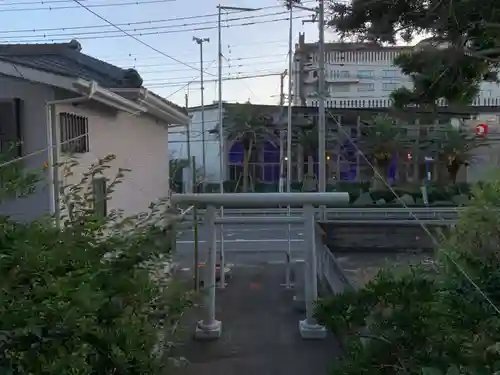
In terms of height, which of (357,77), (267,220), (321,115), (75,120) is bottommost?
(267,220)

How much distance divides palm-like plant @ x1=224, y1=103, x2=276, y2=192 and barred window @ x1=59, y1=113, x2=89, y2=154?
10378mm

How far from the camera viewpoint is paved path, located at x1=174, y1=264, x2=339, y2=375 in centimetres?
505

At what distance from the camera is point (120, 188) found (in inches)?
241

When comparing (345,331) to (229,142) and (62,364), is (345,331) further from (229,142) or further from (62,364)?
(229,142)

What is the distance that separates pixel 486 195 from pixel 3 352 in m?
2.46

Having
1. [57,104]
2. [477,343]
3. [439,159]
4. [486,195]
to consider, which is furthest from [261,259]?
[477,343]

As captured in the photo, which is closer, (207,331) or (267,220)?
(207,331)

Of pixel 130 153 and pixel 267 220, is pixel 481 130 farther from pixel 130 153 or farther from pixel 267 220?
pixel 130 153

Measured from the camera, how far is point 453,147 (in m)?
5.86

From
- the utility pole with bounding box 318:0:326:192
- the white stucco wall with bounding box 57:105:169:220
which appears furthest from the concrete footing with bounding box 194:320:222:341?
the utility pole with bounding box 318:0:326:192

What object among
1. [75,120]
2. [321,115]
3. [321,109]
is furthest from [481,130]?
[75,120]

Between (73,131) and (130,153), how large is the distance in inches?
73.8

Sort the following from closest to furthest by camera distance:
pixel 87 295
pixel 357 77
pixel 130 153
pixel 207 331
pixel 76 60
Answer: pixel 87 295 < pixel 207 331 < pixel 76 60 < pixel 130 153 < pixel 357 77

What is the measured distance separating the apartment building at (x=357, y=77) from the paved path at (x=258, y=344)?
2.28m
